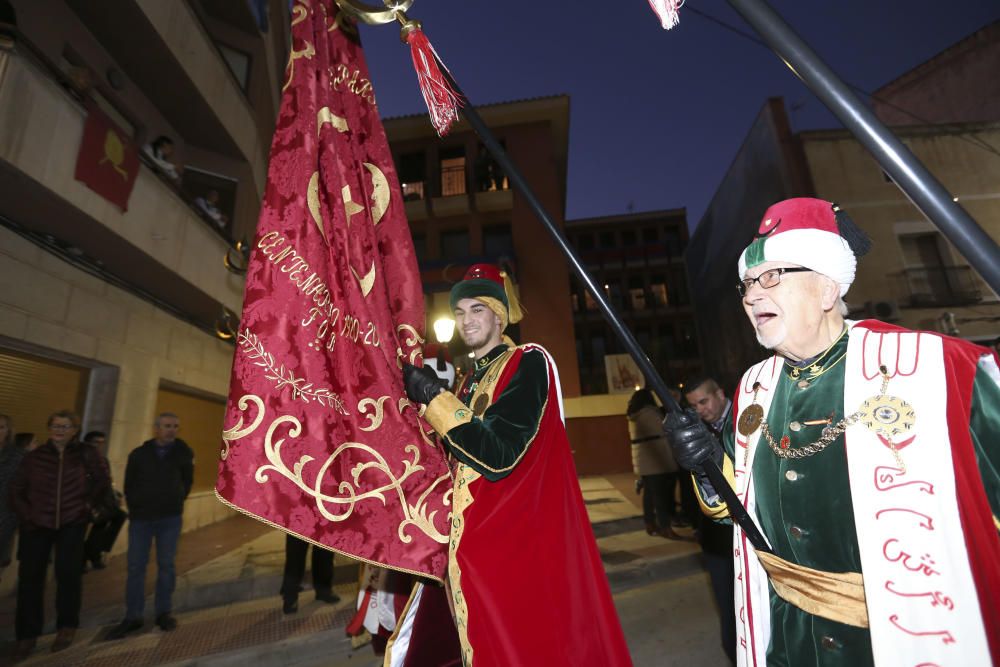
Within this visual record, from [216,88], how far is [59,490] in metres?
7.33

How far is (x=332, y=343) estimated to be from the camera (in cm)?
158

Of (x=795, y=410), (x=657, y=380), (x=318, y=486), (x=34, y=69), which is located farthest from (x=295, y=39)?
(x=34, y=69)

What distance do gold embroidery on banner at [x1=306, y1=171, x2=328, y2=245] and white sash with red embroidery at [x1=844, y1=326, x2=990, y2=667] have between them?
1683 millimetres

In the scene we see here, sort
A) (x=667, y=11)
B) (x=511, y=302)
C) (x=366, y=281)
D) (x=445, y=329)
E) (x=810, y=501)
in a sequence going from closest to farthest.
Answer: (x=667, y=11) < (x=810, y=501) < (x=366, y=281) < (x=511, y=302) < (x=445, y=329)

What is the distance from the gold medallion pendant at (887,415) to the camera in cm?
111

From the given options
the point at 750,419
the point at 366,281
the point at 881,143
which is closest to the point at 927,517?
the point at 750,419

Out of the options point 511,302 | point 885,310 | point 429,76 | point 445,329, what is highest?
point 885,310

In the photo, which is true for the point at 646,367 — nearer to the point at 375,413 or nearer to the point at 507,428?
the point at 507,428

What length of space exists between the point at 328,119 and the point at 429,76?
1.49 ft

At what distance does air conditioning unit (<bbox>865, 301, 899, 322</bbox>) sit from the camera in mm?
11672

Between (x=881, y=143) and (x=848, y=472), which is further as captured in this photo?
(x=848, y=472)

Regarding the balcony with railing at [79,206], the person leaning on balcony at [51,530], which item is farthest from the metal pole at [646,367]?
the balcony with railing at [79,206]

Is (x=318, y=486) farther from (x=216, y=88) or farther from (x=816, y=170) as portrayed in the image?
(x=816, y=170)

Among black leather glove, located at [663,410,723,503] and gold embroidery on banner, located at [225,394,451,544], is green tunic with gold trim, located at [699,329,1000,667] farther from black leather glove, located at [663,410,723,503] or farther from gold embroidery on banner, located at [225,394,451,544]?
gold embroidery on banner, located at [225,394,451,544]
